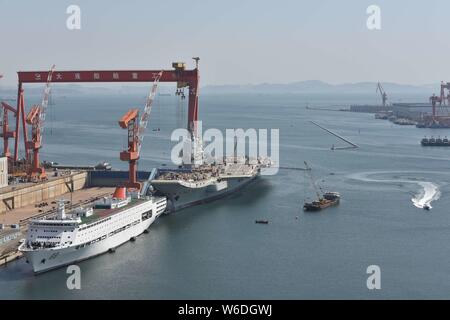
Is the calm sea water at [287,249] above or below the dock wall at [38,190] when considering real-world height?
below

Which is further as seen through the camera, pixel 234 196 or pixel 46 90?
pixel 46 90

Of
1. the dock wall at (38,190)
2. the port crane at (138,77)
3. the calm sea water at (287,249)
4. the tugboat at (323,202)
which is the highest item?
the port crane at (138,77)

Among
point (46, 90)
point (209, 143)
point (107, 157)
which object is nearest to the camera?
point (46, 90)

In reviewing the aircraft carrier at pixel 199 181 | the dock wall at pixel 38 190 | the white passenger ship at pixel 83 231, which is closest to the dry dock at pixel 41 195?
the dock wall at pixel 38 190

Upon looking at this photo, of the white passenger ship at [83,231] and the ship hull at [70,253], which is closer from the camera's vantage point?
the ship hull at [70,253]

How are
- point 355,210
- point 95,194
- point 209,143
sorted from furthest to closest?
1. point 209,143
2. point 95,194
3. point 355,210

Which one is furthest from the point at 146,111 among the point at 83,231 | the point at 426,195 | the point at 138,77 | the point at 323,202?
the point at 426,195

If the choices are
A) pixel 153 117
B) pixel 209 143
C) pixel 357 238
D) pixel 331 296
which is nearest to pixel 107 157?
pixel 209 143

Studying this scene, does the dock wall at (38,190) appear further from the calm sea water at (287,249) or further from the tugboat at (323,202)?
the tugboat at (323,202)

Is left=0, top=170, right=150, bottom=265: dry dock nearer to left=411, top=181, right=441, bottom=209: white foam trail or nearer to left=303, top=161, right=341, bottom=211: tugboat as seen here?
left=303, top=161, right=341, bottom=211: tugboat
